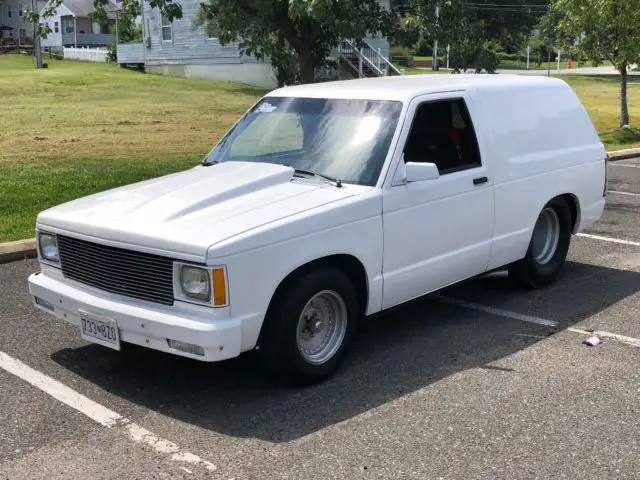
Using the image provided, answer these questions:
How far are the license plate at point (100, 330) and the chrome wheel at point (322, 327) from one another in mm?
1087

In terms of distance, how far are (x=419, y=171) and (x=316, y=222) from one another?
3.05ft

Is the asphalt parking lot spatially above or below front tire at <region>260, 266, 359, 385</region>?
below

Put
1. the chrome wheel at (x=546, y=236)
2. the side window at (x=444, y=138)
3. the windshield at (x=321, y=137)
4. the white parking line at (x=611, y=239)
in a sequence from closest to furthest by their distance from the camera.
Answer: the windshield at (x=321, y=137), the side window at (x=444, y=138), the chrome wheel at (x=546, y=236), the white parking line at (x=611, y=239)

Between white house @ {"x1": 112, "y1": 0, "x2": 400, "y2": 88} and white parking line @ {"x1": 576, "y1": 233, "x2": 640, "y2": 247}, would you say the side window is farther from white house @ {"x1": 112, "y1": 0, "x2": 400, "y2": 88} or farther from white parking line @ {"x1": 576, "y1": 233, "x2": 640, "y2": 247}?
white house @ {"x1": 112, "y1": 0, "x2": 400, "y2": 88}

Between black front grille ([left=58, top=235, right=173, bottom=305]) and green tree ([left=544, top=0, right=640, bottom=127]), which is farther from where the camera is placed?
green tree ([left=544, top=0, right=640, bottom=127])

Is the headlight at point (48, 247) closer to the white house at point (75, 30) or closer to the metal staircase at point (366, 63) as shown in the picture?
the metal staircase at point (366, 63)

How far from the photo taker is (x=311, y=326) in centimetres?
495

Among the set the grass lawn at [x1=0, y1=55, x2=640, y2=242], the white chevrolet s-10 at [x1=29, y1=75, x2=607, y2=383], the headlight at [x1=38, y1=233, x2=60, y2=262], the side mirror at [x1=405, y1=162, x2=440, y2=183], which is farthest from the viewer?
the grass lawn at [x1=0, y1=55, x2=640, y2=242]

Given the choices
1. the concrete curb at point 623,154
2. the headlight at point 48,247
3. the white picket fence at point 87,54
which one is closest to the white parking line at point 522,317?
the headlight at point 48,247

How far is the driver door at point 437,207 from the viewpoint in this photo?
5305 mm

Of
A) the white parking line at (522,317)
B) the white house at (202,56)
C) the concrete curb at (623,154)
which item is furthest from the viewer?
the white house at (202,56)

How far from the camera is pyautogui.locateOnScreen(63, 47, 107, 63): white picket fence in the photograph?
53969 millimetres

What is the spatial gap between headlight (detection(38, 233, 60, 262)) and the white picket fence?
164 ft

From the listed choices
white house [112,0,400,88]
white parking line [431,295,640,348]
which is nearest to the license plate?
white parking line [431,295,640,348]
